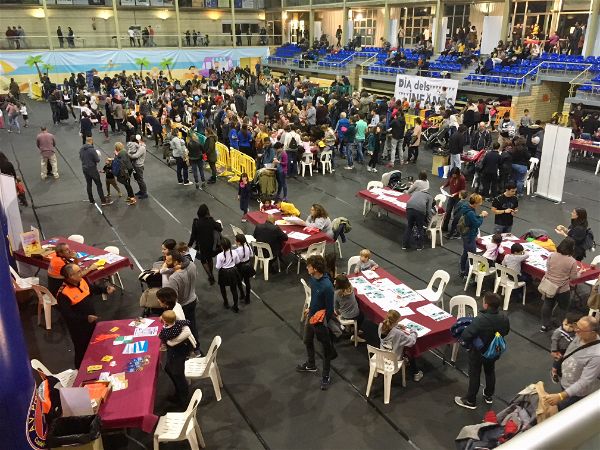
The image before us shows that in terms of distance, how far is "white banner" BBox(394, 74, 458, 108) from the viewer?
1888 cm

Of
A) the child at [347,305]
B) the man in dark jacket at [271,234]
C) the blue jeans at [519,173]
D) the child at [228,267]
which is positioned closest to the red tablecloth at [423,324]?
the child at [347,305]

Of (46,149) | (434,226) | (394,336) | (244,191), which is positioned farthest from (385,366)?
(46,149)

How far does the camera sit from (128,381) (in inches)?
180

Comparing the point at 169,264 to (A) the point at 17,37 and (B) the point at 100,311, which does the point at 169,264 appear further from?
(A) the point at 17,37

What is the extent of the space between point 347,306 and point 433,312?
108 cm

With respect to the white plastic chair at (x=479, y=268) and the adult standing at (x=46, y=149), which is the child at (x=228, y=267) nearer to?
the white plastic chair at (x=479, y=268)

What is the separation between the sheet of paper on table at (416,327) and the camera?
5.43 metres

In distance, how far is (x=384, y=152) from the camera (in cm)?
1543

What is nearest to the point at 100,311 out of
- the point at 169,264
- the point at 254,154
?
the point at 169,264

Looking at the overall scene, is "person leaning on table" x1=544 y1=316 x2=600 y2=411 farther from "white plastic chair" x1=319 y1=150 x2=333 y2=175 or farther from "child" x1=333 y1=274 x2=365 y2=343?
"white plastic chair" x1=319 y1=150 x2=333 y2=175

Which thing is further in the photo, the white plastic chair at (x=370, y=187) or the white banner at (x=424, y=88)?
the white banner at (x=424, y=88)

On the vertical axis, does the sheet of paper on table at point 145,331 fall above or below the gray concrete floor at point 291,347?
above

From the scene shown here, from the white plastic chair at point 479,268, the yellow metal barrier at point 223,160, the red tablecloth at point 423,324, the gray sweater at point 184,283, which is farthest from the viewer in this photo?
the yellow metal barrier at point 223,160

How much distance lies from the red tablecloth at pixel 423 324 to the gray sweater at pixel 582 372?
1.39m
